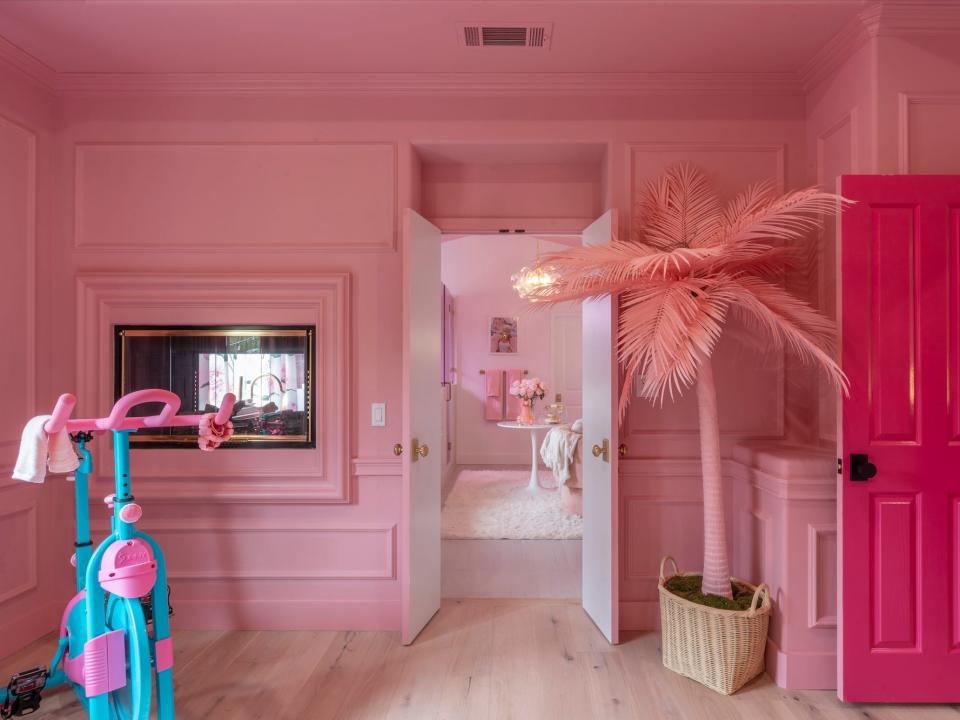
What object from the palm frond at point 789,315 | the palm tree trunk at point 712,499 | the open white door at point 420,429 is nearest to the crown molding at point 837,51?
the palm frond at point 789,315

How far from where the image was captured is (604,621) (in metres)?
2.79

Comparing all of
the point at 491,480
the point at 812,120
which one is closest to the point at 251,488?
the point at 812,120

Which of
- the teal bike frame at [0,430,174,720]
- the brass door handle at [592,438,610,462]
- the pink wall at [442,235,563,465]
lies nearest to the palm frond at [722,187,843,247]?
the brass door handle at [592,438,610,462]

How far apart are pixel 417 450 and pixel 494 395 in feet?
16.4

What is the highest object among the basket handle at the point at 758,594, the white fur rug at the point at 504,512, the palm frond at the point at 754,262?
the palm frond at the point at 754,262

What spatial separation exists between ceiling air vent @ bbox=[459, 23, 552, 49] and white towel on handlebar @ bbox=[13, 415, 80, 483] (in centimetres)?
228

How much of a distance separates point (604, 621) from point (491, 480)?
388 cm

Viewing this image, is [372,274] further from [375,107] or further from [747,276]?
[747,276]

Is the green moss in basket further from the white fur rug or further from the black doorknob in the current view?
the white fur rug

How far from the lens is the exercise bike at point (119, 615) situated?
1864 millimetres

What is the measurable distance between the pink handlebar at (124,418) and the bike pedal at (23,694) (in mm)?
964

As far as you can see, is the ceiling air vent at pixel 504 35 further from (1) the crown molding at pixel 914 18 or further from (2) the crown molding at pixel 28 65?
(2) the crown molding at pixel 28 65

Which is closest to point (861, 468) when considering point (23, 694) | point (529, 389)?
point (23, 694)

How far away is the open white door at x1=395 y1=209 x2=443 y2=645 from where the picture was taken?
2.71m
